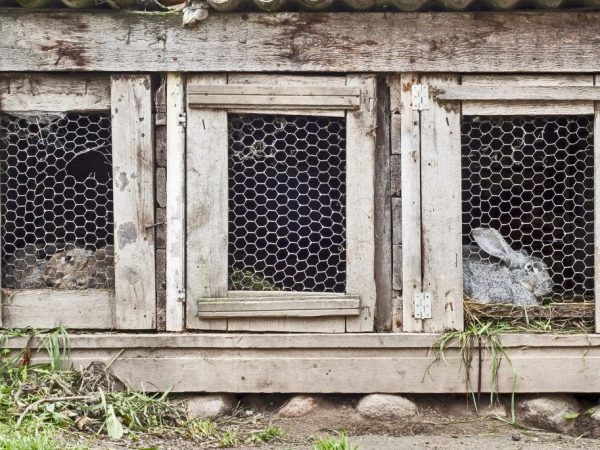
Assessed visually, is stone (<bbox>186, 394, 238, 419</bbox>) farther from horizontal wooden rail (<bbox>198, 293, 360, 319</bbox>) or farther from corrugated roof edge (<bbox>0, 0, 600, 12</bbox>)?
corrugated roof edge (<bbox>0, 0, 600, 12</bbox>)

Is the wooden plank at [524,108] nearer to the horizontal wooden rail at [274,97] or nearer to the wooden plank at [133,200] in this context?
the horizontal wooden rail at [274,97]

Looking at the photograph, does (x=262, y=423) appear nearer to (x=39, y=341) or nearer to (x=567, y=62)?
(x=39, y=341)

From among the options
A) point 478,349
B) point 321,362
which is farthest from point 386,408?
point 478,349

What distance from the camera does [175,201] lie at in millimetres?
4957

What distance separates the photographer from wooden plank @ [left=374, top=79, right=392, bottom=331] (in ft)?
16.4

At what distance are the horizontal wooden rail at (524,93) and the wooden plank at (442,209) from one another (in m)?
0.08

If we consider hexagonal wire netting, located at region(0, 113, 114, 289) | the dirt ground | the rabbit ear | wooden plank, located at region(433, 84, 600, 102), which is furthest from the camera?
the rabbit ear

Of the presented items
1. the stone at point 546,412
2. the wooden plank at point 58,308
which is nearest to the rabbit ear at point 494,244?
the stone at point 546,412

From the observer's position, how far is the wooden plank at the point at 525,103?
4.90 m

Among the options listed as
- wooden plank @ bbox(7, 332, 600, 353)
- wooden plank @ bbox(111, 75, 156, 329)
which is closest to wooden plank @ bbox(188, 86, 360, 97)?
wooden plank @ bbox(111, 75, 156, 329)

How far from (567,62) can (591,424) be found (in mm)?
2251

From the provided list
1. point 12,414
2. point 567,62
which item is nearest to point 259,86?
point 567,62

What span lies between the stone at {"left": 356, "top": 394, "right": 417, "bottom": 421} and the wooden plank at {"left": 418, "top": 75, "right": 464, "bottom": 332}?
0.49 m

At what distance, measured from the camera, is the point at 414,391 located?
5.00 metres
